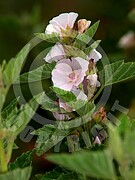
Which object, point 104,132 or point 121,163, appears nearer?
point 121,163

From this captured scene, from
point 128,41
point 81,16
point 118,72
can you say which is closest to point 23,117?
point 118,72

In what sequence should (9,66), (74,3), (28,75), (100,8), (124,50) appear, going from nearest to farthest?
1. (9,66)
2. (28,75)
3. (124,50)
4. (100,8)
5. (74,3)

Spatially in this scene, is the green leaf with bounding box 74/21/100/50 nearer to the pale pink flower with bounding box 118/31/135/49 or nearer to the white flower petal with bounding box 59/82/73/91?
the white flower petal with bounding box 59/82/73/91

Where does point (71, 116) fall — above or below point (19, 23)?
below

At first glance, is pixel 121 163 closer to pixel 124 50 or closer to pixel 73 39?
pixel 73 39

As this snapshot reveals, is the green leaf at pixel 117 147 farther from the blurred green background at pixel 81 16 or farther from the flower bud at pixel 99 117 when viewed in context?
the blurred green background at pixel 81 16

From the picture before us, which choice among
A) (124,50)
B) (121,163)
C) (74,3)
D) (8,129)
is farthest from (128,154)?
(74,3)

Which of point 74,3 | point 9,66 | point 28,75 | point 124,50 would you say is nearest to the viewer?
point 9,66
